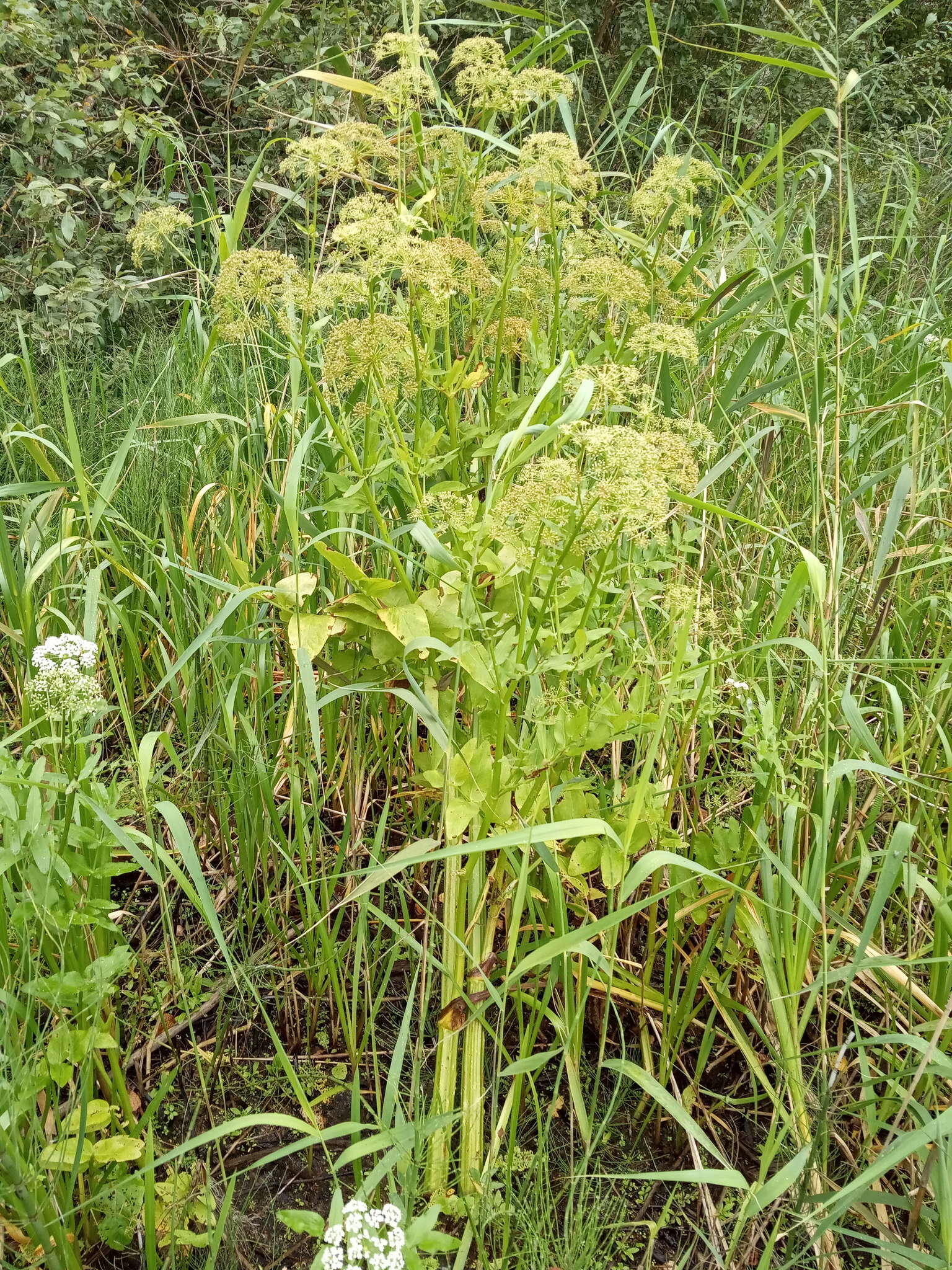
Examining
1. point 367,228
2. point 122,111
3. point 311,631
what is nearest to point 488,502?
point 311,631

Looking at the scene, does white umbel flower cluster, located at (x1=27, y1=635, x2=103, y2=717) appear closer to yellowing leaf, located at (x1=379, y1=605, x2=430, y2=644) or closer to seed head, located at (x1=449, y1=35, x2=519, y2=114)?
yellowing leaf, located at (x1=379, y1=605, x2=430, y2=644)

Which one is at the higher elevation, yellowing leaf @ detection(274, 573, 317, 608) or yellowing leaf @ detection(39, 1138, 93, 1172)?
yellowing leaf @ detection(274, 573, 317, 608)

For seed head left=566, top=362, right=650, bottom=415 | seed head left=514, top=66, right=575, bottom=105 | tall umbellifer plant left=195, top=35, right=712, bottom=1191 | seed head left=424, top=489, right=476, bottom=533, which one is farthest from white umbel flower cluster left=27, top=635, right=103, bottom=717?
seed head left=514, top=66, right=575, bottom=105

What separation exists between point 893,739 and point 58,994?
1568 mm

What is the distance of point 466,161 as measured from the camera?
192 centimetres

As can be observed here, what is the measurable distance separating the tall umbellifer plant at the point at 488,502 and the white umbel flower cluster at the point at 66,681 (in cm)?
29

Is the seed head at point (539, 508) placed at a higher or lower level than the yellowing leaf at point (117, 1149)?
higher

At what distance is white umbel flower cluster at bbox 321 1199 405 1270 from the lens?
0.99 meters

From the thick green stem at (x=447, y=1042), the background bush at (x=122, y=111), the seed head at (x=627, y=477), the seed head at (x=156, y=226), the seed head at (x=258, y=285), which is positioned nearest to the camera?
the seed head at (x=627, y=477)

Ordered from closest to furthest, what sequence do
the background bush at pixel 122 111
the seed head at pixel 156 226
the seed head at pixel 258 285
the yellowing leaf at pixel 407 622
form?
the yellowing leaf at pixel 407 622 < the seed head at pixel 258 285 < the seed head at pixel 156 226 < the background bush at pixel 122 111

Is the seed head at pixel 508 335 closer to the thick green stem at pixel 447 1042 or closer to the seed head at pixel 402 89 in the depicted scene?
the seed head at pixel 402 89

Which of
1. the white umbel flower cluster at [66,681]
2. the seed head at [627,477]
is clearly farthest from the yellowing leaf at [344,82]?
the white umbel flower cluster at [66,681]

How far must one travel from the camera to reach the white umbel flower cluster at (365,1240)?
0.99 m

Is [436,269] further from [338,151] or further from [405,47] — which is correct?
[405,47]
